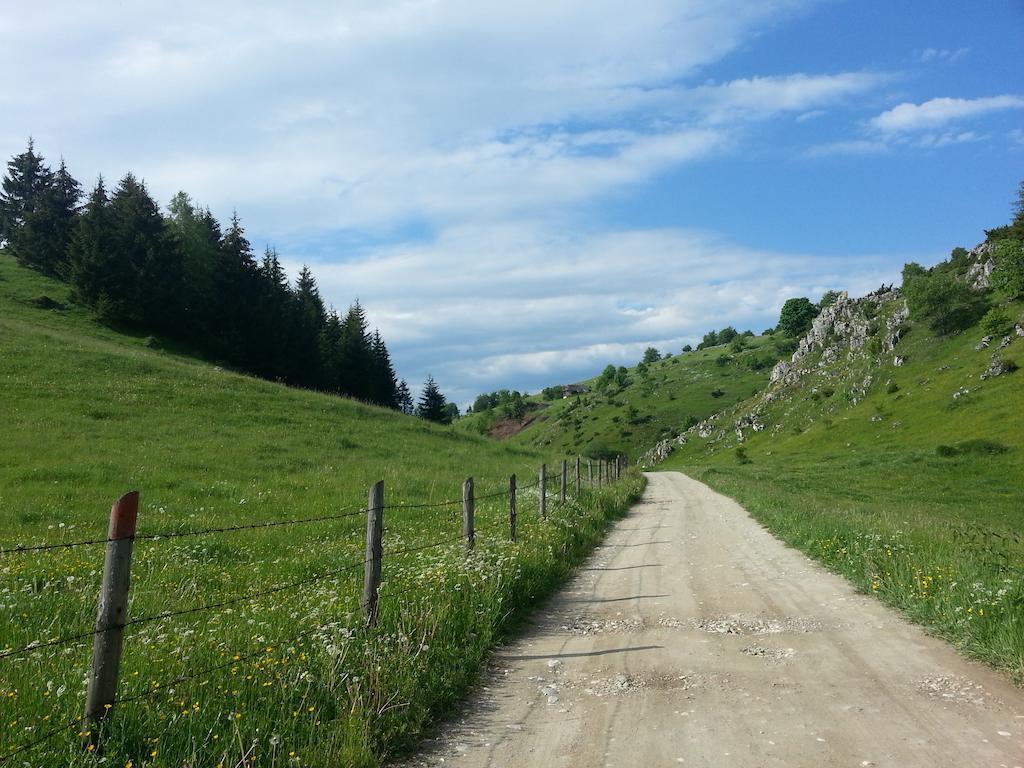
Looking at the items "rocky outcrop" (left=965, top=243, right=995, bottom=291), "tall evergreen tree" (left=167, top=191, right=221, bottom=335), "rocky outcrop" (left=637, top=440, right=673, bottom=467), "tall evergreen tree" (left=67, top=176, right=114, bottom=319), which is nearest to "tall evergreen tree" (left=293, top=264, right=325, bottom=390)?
"tall evergreen tree" (left=167, top=191, right=221, bottom=335)

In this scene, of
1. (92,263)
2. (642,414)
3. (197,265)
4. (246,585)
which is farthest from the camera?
(642,414)

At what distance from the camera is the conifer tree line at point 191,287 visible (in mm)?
59812

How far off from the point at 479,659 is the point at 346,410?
39284 mm

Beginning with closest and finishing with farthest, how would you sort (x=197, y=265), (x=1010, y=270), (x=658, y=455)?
1. (x=197, y=265)
2. (x=1010, y=270)
3. (x=658, y=455)

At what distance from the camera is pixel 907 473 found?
51.2 metres

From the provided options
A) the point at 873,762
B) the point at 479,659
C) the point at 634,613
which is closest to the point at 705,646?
the point at 634,613

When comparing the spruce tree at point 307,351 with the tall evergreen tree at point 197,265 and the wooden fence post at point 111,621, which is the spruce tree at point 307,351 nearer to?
the tall evergreen tree at point 197,265

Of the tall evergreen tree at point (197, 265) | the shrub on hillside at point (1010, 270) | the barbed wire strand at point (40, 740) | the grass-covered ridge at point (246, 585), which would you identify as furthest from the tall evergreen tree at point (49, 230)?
the shrub on hillside at point (1010, 270)

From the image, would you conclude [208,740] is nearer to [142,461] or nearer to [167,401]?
[142,461]

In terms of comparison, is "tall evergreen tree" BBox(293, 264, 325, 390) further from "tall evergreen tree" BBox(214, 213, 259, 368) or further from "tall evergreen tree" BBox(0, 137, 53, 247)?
"tall evergreen tree" BBox(0, 137, 53, 247)

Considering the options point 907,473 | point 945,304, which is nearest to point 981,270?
point 945,304

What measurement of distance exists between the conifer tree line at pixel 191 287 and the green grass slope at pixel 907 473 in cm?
3952

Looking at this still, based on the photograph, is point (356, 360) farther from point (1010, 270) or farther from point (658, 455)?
point (1010, 270)

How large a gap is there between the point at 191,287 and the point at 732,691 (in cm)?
6876
